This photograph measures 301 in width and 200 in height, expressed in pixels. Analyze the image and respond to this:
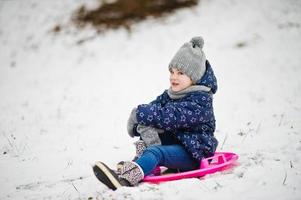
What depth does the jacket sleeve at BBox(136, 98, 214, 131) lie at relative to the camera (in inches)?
142

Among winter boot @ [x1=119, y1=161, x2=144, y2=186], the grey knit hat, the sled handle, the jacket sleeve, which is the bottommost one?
the sled handle

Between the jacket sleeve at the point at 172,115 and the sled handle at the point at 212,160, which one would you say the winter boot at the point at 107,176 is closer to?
the jacket sleeve at the point at 172,115

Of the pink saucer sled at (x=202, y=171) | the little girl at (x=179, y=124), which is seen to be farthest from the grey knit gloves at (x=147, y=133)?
the pink saucer sled at (x=202, y=171)

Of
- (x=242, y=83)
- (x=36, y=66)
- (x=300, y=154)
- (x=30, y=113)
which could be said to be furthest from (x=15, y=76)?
(x=300, y=154)

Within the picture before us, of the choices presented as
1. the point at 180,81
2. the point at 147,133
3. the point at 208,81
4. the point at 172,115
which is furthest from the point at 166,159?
→ the point at 208,81

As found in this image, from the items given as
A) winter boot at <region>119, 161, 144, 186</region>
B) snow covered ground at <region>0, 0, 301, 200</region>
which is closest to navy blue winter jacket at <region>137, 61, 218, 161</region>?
snow covered ground at <region>0, 0, 301, 200</region>

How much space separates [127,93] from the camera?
29.5 feet

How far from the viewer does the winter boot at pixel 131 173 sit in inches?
130

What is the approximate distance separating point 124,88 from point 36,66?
415 centimetres

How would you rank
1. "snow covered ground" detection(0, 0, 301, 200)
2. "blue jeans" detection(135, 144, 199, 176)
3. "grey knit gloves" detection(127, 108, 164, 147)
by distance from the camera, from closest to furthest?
"blue jeans" detection(135, 144, 199, 176) → "snow covered ground" detection(0, 0, 301, 200) → "grey knit gloves" detection(127, 108, 164, 147)

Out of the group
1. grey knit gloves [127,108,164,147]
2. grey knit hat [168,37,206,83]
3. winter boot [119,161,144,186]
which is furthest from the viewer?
grey knit hat [168,37,206,83]

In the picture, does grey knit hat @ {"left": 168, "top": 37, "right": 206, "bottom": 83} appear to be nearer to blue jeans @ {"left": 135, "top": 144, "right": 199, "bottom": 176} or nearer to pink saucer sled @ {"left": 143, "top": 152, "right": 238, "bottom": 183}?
blue jeans @ {"left": 135, "top": 144, "right": 199, "bottom": 176}

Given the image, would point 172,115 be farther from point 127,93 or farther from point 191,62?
point 127,93

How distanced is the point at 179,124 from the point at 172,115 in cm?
13
